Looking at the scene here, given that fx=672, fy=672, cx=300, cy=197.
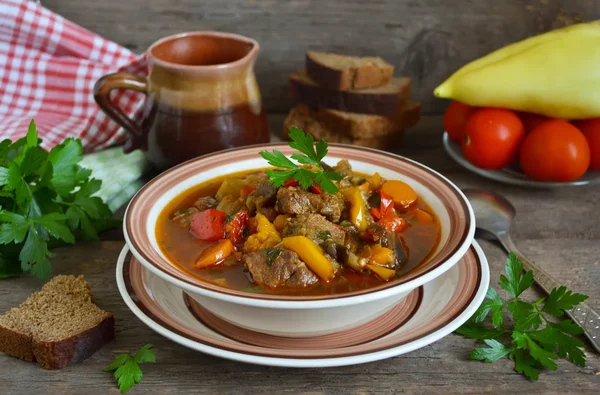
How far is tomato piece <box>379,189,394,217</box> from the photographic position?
2.21 m

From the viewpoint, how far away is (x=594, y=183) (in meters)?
3.05

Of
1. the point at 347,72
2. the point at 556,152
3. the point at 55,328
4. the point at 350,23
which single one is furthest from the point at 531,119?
the point at 55,328

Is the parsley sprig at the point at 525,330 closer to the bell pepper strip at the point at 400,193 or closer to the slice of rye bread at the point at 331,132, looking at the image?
the bell pepper strip at the point at 400,193

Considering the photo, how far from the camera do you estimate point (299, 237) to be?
1.96 metres

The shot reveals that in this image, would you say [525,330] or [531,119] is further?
[531,119]

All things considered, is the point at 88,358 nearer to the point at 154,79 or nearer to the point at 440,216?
the point at 440,216

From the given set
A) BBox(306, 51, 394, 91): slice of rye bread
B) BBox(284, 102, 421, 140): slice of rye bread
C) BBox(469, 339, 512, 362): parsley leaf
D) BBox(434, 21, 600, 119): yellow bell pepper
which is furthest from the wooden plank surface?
BBox(306, 51, 394, 91): slice of rye bread

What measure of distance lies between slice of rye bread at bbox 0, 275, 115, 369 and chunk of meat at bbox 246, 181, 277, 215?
0.56 meters

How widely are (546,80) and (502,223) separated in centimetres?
84

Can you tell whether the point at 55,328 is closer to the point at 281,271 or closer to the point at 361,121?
the point at 281,271

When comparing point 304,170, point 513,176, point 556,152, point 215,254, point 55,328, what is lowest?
point 55,328

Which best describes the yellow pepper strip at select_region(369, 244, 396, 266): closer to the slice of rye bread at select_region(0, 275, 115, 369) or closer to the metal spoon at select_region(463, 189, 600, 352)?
the metal spoon at select_region(463, 189, 600, 352)

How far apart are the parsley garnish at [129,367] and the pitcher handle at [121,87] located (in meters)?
1.37

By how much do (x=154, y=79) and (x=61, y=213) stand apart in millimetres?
761
